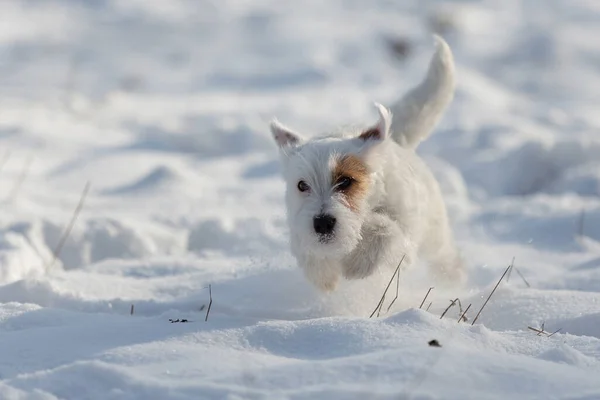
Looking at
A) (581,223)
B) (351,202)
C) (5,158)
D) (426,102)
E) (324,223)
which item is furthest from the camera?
(5,158)

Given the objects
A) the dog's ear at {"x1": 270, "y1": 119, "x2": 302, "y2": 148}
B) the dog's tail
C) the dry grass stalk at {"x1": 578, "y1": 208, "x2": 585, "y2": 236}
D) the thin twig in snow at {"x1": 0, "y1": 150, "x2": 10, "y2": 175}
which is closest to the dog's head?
the dog's ear at {"x1": 270, "y1": 119, "x2": 302, "y2": 148}

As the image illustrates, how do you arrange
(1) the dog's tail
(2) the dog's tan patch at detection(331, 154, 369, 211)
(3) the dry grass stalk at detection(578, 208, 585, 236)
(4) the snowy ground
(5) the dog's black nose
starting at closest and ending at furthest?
(4) the snowy ground < (5) the dog's black nose < (2) the dog's tan patch at detection(331, 154, 369, 211) < (1) the dog's tail < (3) the dry grass stalk at detection(578, 208, 585, 236)

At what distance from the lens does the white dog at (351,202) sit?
3404 millimetres

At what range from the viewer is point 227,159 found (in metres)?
8.20

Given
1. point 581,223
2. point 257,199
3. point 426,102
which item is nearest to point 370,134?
point 426,102

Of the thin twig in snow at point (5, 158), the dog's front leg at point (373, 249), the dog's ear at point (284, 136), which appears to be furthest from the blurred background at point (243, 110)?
the dog's front leg at point (373, 249)

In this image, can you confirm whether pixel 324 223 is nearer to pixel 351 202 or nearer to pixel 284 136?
pixel 351 202

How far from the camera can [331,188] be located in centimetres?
344

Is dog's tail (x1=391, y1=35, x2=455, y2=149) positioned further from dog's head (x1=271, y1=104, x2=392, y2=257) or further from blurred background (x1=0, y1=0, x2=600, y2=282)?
blurred background (x1=0, y1=0, x2=600, y2=282)

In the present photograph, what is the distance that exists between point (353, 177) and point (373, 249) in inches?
13.3

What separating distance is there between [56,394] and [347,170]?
156cm

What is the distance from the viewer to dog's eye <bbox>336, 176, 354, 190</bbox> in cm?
347

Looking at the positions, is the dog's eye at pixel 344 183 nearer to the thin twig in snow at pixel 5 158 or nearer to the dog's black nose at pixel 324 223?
the dog's black nose at pixel 324 223

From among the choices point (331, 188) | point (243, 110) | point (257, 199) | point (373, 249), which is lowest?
point (243, 110)
